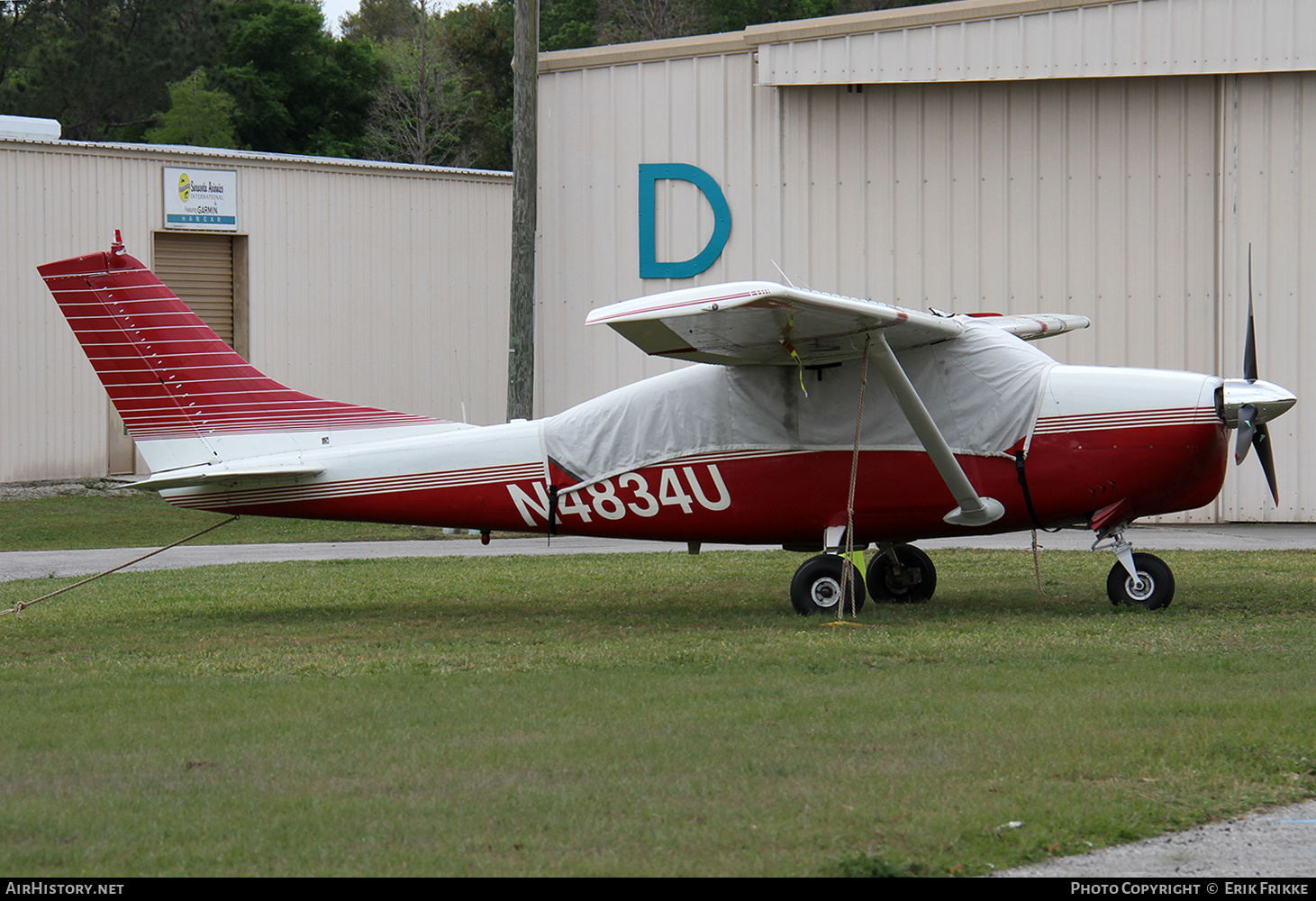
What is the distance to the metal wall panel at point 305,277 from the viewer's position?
75.2 feet

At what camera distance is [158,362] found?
37.0ft

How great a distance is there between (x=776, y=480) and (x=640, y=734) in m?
4.75

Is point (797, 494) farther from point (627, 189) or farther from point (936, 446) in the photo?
point (627, 189)

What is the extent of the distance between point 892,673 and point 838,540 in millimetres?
2942

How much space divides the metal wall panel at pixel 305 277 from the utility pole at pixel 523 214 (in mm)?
6813

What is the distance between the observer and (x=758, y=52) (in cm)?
1961

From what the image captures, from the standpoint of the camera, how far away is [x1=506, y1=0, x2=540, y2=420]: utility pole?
19.0m

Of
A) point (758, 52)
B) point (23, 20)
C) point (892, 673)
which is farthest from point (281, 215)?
point (23, 20)

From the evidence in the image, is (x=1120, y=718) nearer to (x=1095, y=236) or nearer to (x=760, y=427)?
(x=760, y=427)

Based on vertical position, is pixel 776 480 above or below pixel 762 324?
below

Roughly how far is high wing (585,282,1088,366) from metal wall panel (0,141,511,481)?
1588cm

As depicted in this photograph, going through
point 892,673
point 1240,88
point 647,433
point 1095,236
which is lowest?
point 892,673

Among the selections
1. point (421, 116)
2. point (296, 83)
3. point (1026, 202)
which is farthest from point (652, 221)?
point (296, 83)

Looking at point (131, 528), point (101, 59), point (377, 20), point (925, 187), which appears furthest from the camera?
point (377, 20)
